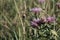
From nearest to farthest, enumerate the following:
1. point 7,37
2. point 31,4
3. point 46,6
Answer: point 7,37, point 46,6, point 31,4

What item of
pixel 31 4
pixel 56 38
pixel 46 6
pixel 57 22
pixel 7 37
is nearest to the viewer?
pixel 56 38

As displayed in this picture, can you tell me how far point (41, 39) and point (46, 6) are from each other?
60 cm

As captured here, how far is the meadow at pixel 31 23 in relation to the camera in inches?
64.8

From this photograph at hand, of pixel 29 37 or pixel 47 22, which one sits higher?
pixel 47 22

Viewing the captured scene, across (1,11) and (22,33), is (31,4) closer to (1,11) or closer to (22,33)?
(1,11)

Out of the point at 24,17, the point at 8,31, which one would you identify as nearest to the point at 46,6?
the point at 24,17

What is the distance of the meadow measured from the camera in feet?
5.40

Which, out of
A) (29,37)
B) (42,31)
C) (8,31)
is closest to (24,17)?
(8,31)

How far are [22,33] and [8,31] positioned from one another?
0.77 feet

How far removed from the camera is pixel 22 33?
1.79m

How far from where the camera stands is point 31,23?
178 centimetres

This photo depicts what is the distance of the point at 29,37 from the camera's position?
5.87 feet

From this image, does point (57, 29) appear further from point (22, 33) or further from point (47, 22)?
point (22, 33)

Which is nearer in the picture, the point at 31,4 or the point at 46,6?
the point at 46,6
